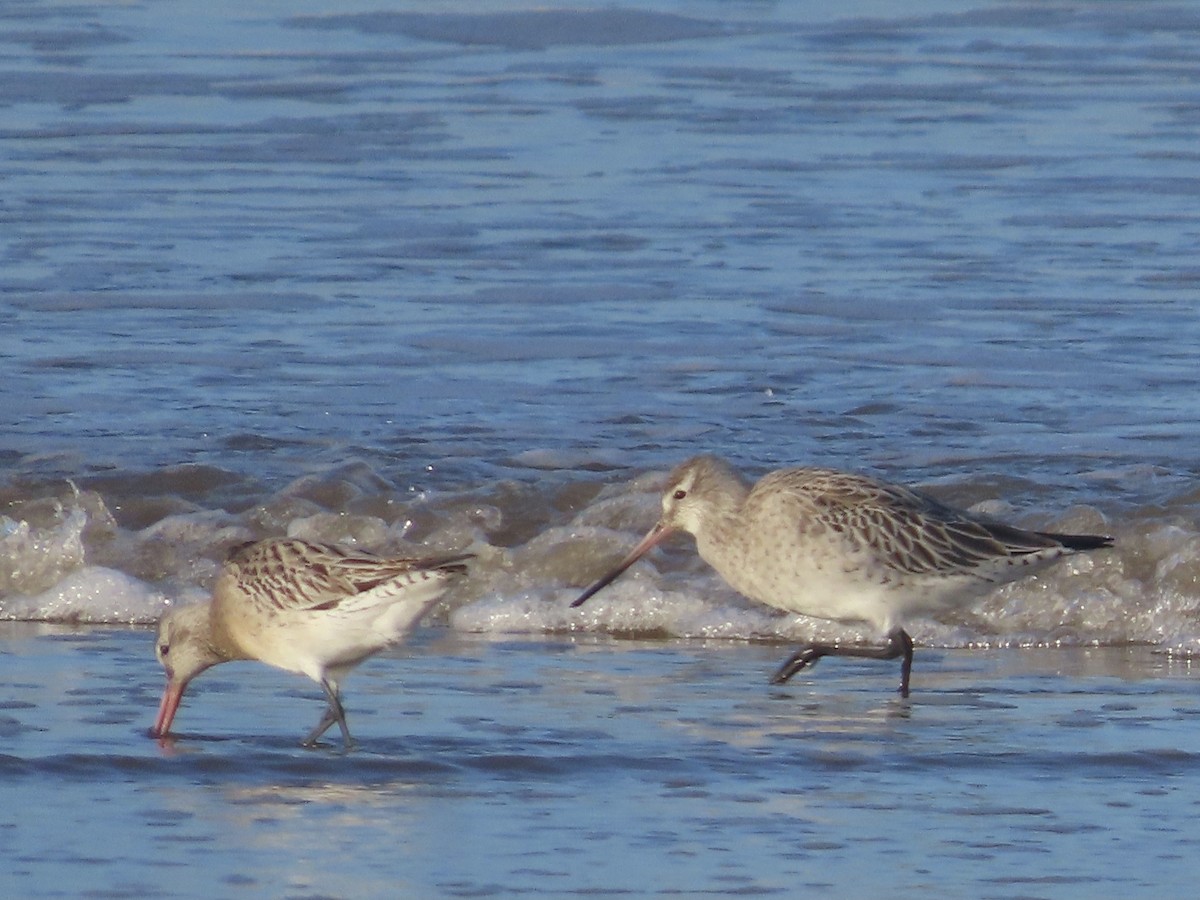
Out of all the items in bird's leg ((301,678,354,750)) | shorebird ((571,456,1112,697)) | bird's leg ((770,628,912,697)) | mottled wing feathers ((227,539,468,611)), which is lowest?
bird's leg ((770,628,912,697))

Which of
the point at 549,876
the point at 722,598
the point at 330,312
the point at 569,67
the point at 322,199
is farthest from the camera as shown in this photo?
the point at 569,67

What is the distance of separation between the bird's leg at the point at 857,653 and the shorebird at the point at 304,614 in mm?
1374

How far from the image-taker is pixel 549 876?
5953mm

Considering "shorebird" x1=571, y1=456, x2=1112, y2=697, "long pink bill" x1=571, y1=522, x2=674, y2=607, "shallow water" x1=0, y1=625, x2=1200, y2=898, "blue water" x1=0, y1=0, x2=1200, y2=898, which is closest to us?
"shallow water" x1=0, y1=625, x2=1200, y2=898

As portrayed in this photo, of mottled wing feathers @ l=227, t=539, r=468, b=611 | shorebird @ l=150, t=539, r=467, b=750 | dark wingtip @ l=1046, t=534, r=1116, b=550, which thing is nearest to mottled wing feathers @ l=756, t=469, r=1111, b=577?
dark wingtip @ l=1046, t=534, r=1116, b=550

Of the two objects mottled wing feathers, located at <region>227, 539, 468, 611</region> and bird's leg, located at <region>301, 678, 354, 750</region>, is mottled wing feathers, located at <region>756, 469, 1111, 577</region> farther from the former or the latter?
bird's leg, located at <region>301, 678, 354, 750</region>

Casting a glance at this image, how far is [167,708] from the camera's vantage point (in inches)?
290

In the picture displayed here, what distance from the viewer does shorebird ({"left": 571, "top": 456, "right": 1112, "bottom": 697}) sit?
8.35m

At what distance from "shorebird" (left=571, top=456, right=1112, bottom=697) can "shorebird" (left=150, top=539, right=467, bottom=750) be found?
1.53m

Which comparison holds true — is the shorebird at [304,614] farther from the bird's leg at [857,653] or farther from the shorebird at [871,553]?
the shorebird at [871,553]

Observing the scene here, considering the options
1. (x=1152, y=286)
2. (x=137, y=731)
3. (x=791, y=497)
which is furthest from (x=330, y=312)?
(x=137, y=731)

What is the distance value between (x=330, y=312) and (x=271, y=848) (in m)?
7.07

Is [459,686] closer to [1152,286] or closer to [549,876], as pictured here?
[549,876]

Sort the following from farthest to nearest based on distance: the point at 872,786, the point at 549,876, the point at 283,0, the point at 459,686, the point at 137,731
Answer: the point at 283,0, the point at 459,686, the point at 137,731, the point at 872,786, the point at 549,876
